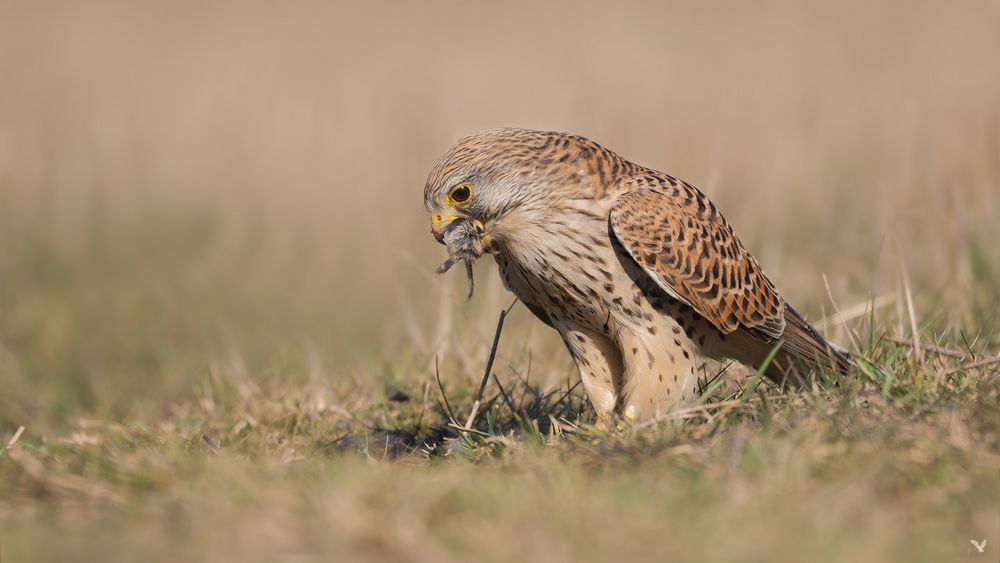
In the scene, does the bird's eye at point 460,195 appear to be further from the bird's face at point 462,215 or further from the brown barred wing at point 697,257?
the brown barred wing at point 697,257

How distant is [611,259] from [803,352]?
0.91 meters

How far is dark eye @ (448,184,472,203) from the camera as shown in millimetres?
4016

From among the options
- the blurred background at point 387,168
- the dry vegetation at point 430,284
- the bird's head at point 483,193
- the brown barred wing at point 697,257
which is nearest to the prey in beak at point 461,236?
the bird's head at point 483,193

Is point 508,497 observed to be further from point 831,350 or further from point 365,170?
point 365,170

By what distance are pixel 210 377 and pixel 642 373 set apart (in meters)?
2.64

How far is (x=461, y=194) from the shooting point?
404 centimetres

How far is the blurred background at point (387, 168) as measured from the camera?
21.2ft

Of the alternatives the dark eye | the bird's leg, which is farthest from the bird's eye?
the bird's leg

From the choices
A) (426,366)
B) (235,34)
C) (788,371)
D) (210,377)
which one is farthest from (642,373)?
(235,34)

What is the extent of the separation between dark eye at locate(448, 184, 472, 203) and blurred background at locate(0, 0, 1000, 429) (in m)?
1.30

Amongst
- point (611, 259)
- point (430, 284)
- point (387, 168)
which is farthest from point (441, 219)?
point (387, 168)

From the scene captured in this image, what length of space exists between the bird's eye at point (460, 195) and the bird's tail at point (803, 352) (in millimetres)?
1281

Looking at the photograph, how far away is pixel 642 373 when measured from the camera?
4152mm

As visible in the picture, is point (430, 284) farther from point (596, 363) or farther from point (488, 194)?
point (488, 194)
